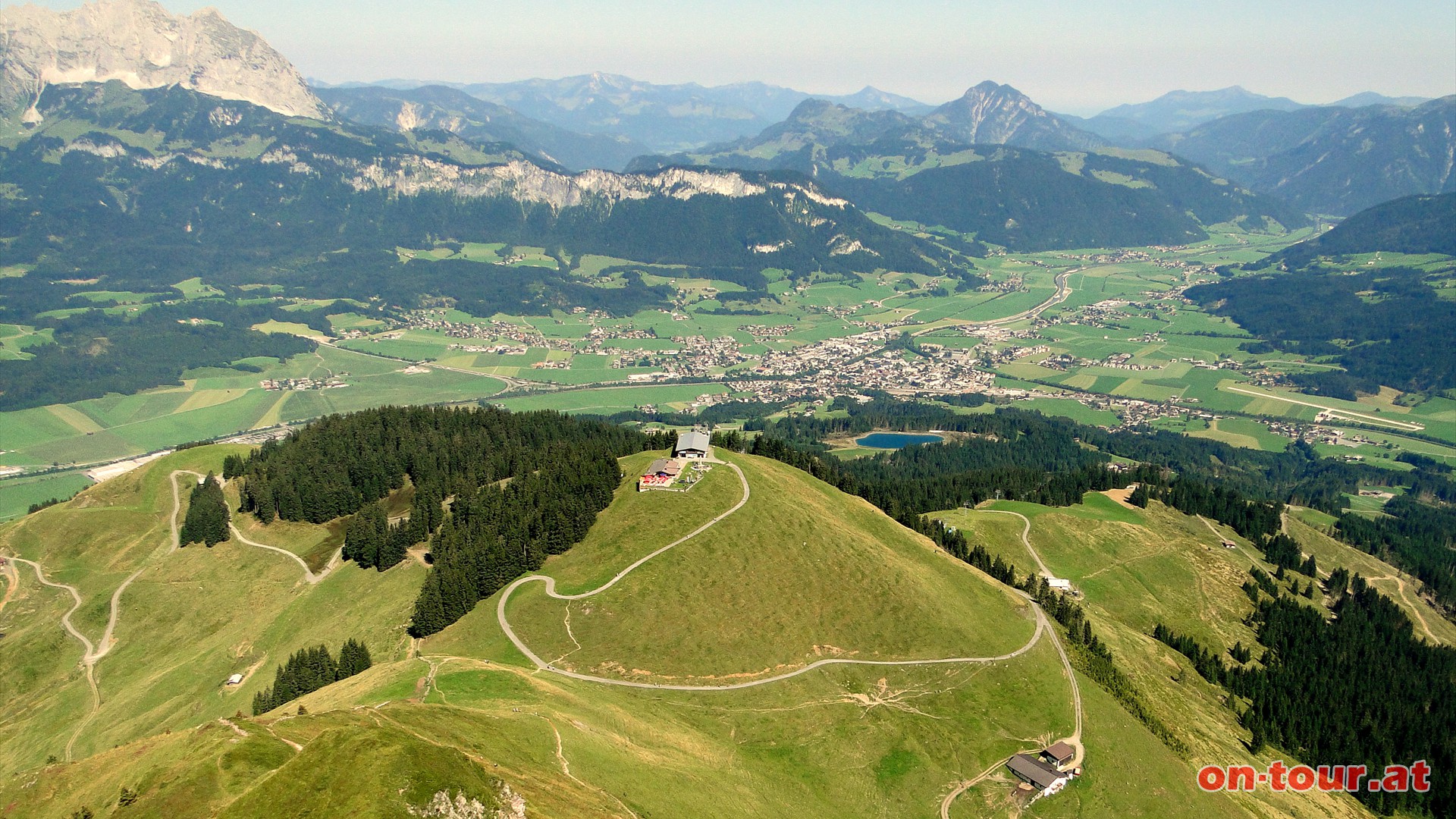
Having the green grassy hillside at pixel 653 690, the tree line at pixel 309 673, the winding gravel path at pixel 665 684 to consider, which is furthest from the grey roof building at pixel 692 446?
the tree line at pixel 309 673

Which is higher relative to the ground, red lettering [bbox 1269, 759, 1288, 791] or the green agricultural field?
the green agricultural field

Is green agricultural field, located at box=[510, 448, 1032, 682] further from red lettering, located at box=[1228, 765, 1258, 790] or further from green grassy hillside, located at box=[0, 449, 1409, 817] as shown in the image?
red lettering, located at box=[1228, 765, 1258, 790]

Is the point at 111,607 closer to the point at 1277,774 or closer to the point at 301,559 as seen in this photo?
the point at 301,559

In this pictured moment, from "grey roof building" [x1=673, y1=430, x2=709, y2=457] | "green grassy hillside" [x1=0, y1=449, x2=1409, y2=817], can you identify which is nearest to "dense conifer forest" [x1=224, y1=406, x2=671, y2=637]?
"green grassy hillside" [x1=0, y1=449, x2=1409, y2=817]

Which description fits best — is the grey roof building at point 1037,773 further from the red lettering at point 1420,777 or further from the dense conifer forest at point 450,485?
the red lettering at point 1420,777

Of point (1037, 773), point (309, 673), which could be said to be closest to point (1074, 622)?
point (1037, 773)
